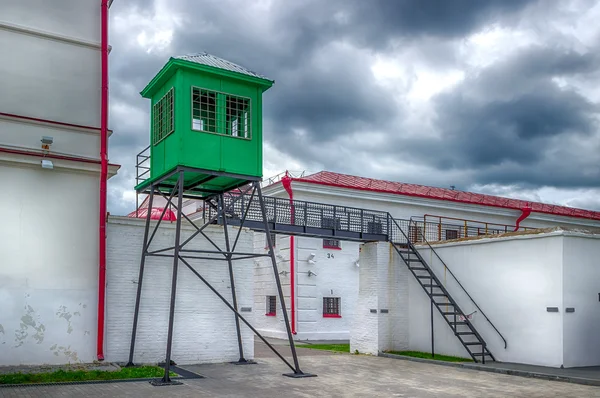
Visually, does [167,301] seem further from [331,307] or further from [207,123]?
[331,307]

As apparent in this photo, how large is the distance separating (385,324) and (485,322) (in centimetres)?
327

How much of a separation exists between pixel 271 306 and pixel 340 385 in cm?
1408

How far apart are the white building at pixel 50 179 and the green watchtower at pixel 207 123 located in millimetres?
1513

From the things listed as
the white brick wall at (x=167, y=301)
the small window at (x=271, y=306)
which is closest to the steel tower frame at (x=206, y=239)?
the white brick wall at (x=167, y=301)

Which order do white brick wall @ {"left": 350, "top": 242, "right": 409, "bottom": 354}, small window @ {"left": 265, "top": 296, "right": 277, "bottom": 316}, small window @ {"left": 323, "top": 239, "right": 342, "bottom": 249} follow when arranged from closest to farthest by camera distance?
white brick wall @ {"left": 350, "top": 242, "right": 409, "bottom": 354} → small window @ {"left": 323, "top": 239, "right": 342, "bottom": 249} → small window @ {"left": 265, "top": 296, "right": 277, "bottom": 316}

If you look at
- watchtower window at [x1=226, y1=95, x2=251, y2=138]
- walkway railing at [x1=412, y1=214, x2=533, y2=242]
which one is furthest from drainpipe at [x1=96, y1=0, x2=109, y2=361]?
walkway railing at [x1=412, y1=214, x2=533, y2=242]

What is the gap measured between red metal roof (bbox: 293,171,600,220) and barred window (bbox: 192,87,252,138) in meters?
9.03

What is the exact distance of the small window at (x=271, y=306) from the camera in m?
26.2

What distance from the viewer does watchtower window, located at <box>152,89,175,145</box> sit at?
1477cm

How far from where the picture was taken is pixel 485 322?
17.2 meters

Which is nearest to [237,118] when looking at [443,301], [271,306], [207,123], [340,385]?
[207,123]

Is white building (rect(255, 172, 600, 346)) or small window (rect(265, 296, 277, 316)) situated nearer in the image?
white building (rect(255, 172, 600, 346))

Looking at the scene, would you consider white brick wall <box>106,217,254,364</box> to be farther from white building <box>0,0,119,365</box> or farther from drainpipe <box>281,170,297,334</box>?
drainpipe <box>281,170,297,334</box>

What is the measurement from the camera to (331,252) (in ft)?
84.9
